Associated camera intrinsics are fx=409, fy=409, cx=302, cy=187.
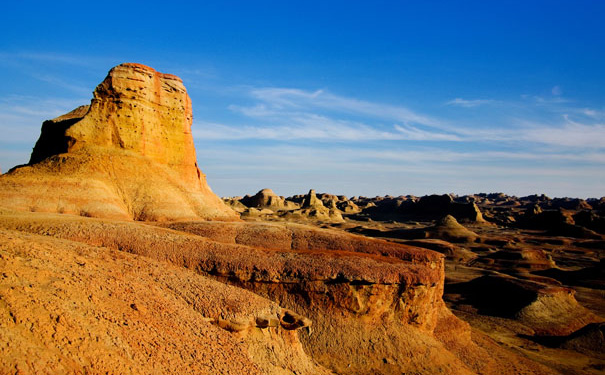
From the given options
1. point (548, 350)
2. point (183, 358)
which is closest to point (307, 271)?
point (183, 358)

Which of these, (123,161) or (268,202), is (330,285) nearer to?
(123,161)

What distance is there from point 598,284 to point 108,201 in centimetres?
3873

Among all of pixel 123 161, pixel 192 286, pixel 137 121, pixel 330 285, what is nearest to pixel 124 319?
pixel 192 286

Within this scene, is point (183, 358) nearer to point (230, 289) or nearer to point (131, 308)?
point (131, 308)

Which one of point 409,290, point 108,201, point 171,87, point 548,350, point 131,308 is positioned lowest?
point 548,350

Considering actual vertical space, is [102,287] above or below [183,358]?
above

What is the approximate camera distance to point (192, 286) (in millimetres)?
9430

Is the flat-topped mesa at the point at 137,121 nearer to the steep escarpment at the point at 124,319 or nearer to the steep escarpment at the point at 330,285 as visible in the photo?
the steep escarpment at the point at 330,285

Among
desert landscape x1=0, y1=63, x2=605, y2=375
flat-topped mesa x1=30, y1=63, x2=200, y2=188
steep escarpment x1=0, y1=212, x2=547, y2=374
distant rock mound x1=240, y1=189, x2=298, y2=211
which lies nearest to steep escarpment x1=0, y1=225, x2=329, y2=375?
desert landscape x1=0, y1=63, x2=605, y2=375

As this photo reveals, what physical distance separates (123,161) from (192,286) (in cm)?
1607

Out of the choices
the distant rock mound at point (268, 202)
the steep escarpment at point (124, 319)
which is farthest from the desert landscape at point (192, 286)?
the distant rock mound at point (268, 202)

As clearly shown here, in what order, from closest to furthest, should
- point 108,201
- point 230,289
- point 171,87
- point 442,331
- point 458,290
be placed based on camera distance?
point 230,289 < point 442,331 < point 108,201 < point 171,87 < point 458,290

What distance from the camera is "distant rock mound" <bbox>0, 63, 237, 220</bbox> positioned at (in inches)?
742

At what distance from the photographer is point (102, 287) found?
704 cm
